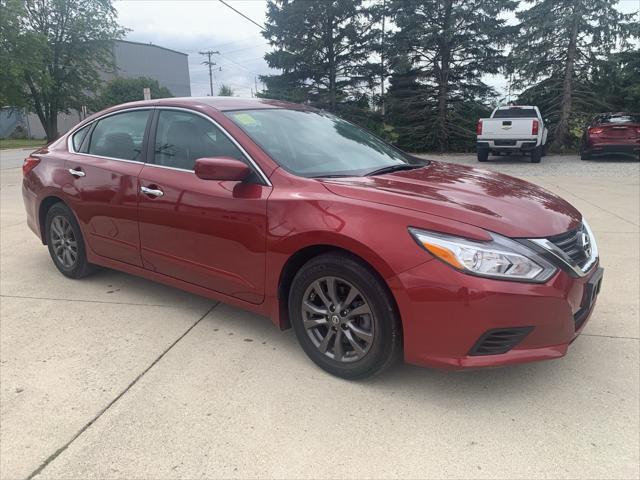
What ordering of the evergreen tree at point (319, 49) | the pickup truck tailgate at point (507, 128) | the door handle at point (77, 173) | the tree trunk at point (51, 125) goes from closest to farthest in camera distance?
the door handle at point (77, 173) → the pickup truck tailgate at point (507, 128) → the evergreen tree at point (319, 49) → the tree trunk at point (51, 125)

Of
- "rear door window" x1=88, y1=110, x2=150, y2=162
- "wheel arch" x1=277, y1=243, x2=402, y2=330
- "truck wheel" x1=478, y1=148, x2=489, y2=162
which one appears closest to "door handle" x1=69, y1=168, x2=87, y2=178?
"rear door window" x1=88, y1=110, x2=150, y2=162

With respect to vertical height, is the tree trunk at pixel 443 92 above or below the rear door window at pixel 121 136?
above

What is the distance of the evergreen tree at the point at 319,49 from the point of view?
23297 mm

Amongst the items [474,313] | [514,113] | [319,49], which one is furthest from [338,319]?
[319,49]

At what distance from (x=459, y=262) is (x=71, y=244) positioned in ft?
11.6

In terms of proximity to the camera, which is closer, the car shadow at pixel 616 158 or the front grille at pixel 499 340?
the front grille at pixel 499 340

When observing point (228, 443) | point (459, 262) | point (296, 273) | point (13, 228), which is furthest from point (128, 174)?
point (13, 228)

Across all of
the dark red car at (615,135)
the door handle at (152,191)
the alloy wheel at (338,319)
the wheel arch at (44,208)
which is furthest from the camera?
the dark red car at (615,135)

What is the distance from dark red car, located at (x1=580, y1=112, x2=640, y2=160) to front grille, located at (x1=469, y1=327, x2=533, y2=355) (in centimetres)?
1581

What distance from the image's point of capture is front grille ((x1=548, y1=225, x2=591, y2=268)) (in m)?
2.58

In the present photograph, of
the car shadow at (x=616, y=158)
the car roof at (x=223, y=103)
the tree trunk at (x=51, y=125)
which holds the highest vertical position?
the tree trunk at (x=51, y=125)

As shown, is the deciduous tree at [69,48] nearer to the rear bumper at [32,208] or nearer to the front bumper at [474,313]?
the rear bumper at [32,208]

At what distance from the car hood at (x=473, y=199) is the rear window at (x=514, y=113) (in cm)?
1430

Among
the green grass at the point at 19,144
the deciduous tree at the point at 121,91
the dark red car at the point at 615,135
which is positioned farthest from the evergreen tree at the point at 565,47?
the green grass at the point at 19,144
